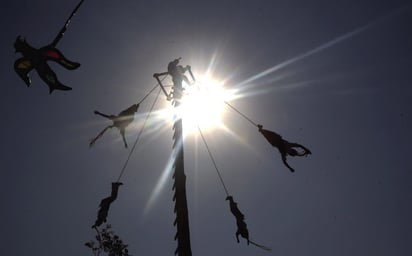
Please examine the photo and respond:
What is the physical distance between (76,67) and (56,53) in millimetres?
302

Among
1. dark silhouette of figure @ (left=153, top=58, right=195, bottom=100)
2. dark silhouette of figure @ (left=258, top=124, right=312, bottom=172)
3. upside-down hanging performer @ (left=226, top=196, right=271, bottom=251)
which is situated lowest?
upside-down hanging performer @ (left=226, top=196, right=271, bottom=251)

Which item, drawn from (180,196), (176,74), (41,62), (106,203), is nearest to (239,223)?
(180,196)

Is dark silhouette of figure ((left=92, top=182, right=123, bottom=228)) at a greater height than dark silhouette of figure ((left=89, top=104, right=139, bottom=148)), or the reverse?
dark silhouette of figure ((left=89, top=104, right=139, bottom=148))

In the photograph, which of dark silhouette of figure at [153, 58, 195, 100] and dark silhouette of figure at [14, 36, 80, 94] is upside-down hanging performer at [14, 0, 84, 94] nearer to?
dark silhouette of figure at [14, 36, 80, 94]

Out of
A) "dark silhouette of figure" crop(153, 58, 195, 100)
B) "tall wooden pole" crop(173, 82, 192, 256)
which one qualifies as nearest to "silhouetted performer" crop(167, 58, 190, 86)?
"dark silhouette of figure" crop(153, 58, 195, 100)

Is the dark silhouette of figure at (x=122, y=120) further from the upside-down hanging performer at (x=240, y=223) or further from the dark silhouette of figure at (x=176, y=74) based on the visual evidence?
the upside-down hanging performer at (x=240, y=223)

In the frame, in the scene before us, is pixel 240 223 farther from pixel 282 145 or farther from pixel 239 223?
pixel 282 145

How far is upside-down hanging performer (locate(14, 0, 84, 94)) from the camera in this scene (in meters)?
4.39

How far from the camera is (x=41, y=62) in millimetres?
4473

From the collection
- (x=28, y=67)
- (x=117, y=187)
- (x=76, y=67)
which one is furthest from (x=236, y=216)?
(x=28, y=67)

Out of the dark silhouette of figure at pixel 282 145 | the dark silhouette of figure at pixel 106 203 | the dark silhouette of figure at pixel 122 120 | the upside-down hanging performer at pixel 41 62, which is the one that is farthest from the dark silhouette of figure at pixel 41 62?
the dark silhouette of figure at pixel 282 145

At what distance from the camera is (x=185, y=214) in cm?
480

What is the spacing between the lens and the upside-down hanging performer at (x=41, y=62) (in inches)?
173

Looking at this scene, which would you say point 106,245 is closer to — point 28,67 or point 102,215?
point 102,215
